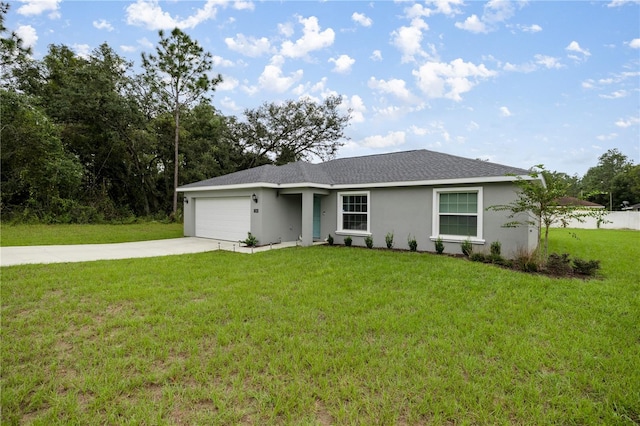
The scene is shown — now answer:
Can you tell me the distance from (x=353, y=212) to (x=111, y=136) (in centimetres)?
1778

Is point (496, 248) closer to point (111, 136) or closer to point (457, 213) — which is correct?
point (457, 213)

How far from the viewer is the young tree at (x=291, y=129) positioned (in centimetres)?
2623

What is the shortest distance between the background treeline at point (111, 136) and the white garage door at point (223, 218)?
8.92 metres

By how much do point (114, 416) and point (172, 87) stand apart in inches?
955

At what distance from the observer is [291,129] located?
26.5 m

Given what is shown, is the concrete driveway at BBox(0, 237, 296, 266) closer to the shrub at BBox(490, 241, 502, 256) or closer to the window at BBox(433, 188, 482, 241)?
the window at BBox(433, 188, 482, 241)

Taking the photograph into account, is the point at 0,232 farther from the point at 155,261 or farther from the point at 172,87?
the point at 172,87

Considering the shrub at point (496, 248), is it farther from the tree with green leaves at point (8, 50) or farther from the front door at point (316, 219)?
the tree with green leaves at point (8, 50)

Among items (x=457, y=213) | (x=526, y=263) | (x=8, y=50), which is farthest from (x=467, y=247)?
(x=8, y=50)

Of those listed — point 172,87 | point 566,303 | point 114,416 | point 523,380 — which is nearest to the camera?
point 114,416

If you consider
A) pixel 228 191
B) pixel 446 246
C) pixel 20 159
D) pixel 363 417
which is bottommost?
pixel 363 417

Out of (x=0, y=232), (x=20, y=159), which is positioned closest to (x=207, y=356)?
(x=0, y=232)

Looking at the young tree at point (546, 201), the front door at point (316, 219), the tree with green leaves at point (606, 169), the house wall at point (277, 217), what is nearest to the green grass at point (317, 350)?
the young tree at point (546, 201)

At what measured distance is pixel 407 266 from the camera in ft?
25.1
